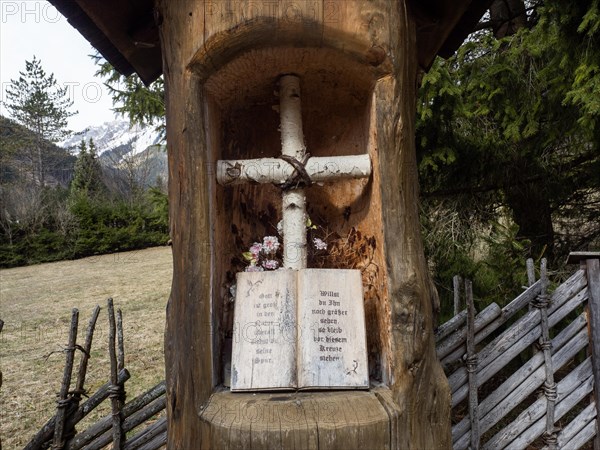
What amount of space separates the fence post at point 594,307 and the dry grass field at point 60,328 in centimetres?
308

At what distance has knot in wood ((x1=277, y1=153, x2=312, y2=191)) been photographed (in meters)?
2.05

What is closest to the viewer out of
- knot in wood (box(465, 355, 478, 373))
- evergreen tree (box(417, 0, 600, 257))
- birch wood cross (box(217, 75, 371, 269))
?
birch wood cross (box(217, 75, 371, 269))

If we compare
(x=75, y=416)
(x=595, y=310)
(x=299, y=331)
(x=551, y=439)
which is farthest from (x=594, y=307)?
(x=75, y=416)

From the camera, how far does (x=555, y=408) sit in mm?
2703

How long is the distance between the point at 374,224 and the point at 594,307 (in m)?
1.70

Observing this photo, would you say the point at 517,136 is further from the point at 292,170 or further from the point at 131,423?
the point at 131,423

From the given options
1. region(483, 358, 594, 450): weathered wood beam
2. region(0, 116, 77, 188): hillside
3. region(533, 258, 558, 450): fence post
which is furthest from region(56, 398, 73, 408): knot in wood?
region(0, 116, 77, 188): hillside

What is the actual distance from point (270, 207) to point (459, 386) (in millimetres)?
1542

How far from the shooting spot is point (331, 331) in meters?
1.79

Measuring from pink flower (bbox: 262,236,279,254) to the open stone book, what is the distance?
0.35 m

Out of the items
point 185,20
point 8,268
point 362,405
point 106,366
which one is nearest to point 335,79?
point 185,20

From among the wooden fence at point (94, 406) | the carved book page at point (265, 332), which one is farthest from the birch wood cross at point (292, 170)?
the wooden fence at point (94, 406)

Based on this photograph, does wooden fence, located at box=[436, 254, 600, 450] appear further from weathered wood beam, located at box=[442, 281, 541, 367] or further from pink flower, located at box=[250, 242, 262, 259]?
pink flower, located at box=[250, 242, 262, 259]

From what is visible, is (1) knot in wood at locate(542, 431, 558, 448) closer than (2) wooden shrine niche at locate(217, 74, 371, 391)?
No
